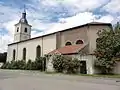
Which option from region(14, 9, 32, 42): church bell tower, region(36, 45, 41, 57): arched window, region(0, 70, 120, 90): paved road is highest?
region(14, 9, 32, 42): church bell tower

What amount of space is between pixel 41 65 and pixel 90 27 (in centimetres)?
1448

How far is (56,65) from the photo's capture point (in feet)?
115

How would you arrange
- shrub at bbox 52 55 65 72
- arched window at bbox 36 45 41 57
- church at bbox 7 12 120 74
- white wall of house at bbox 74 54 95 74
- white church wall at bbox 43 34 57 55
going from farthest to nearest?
arched window at bbox 36 45 41 57 → white church wall at bbox 43 34 57 55 → shrub at bbox 52 55 65 72 → church at bbox 7 12 120 74 → white wall of house at bbox 74 54 95 74

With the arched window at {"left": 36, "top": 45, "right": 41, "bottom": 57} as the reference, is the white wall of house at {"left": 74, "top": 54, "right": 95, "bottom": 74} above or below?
below

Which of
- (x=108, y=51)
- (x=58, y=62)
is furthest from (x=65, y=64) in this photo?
(x=108, y=51)

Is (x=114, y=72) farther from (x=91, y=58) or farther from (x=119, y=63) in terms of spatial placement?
(x=91, y=58)

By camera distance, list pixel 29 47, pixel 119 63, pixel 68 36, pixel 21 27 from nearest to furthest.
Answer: pixel 119 63
pixel 68 36
pixel 29 47
pixel 21 27

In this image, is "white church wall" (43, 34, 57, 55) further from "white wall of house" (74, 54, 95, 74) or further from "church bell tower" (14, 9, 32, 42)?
"church bell tower" (14, 9, 32, 42)

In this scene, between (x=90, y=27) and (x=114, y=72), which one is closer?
(x=114, y=72)

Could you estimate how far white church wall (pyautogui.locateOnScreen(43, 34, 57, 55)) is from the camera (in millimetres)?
44816

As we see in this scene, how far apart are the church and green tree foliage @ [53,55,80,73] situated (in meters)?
1.21

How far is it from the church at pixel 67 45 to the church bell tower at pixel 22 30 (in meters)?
7.02

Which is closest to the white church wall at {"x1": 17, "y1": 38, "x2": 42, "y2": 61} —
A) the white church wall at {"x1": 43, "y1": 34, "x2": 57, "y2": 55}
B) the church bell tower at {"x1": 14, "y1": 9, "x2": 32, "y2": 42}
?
the white church wall at {"x1": 43, "y1": 34, "x2": 57, "y2": 55}

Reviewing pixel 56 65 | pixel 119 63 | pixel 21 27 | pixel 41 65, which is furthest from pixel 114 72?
pixel 21 27
